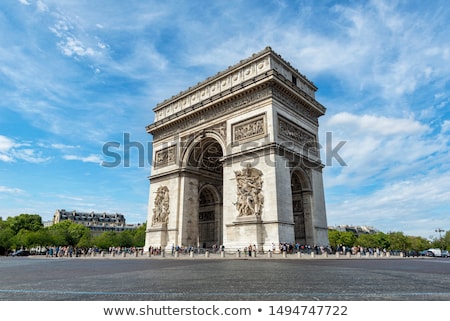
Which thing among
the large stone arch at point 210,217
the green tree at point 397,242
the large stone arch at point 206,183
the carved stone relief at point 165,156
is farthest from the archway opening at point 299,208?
the green tree at point 397,242

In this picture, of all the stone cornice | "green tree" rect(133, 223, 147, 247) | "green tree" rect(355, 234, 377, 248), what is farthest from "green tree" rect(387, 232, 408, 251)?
the stone cornice

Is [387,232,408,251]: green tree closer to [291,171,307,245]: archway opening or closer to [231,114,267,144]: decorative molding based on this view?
[291,171,307,245]: archway opening

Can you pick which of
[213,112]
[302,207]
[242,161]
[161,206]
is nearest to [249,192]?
[242,161]

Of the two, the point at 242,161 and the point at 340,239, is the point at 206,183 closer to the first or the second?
the point at 242,161

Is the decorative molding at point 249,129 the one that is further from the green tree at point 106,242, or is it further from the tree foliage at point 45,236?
the green tree at point 106,242
